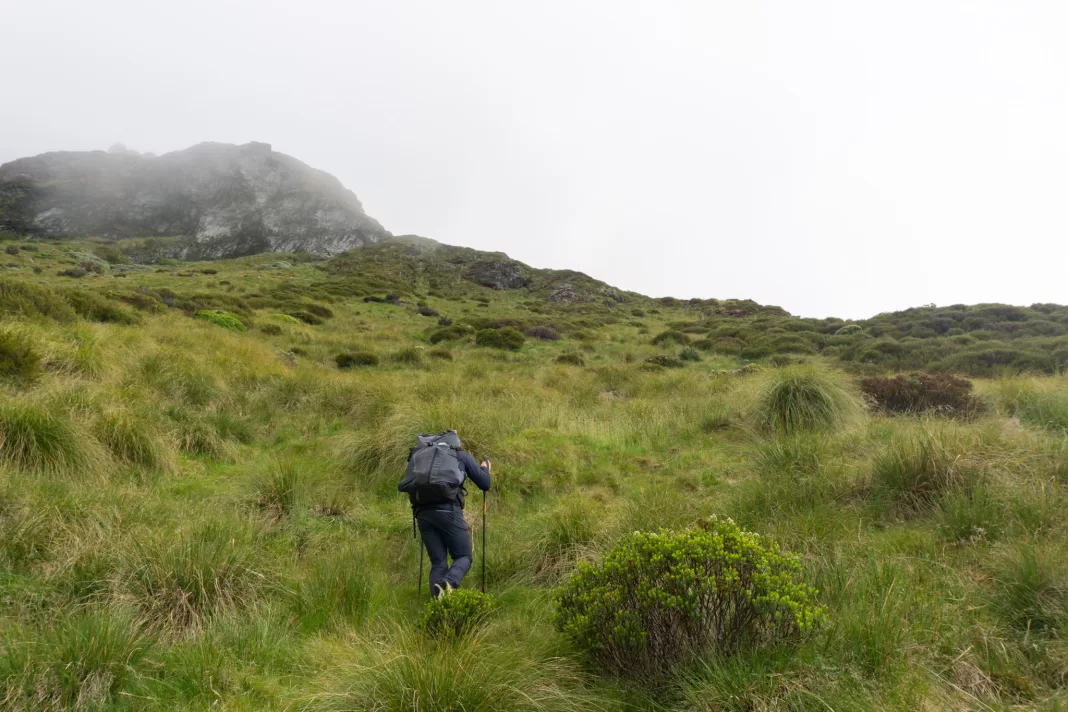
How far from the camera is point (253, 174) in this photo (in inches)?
4058

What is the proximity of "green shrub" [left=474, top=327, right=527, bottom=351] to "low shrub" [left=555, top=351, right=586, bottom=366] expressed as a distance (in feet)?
9.76

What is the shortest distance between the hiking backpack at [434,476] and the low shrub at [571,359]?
13208 mm

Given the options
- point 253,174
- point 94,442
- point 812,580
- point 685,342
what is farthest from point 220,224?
point 812,580

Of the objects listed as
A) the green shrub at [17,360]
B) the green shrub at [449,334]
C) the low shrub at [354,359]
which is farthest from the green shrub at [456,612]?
the green shrub at [449,334]

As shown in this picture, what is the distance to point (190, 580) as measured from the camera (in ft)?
11.3

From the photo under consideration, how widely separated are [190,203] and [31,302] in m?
106

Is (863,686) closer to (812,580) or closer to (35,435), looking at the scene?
(812,580)

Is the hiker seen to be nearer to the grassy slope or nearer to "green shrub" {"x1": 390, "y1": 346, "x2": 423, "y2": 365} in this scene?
the grassy slope

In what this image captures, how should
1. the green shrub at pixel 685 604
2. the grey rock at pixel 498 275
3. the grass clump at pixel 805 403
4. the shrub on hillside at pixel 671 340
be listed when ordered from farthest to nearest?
the grey rock at pixel 498 275 → the shrub on hillside at pixel 671 340 → the grass clump at pixel 805 403 → the green shrub at pixel 685 604

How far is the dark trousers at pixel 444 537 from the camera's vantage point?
13.5 ft

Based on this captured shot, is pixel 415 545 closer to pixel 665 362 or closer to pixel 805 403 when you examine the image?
pixel 805 403

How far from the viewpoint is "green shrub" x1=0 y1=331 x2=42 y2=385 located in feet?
21.6

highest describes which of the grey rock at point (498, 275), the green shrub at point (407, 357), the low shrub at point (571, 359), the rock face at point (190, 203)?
the rock face at point (190, 203)

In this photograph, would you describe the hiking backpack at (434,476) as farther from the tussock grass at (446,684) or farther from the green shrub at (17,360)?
the green shrub at (17,360)
